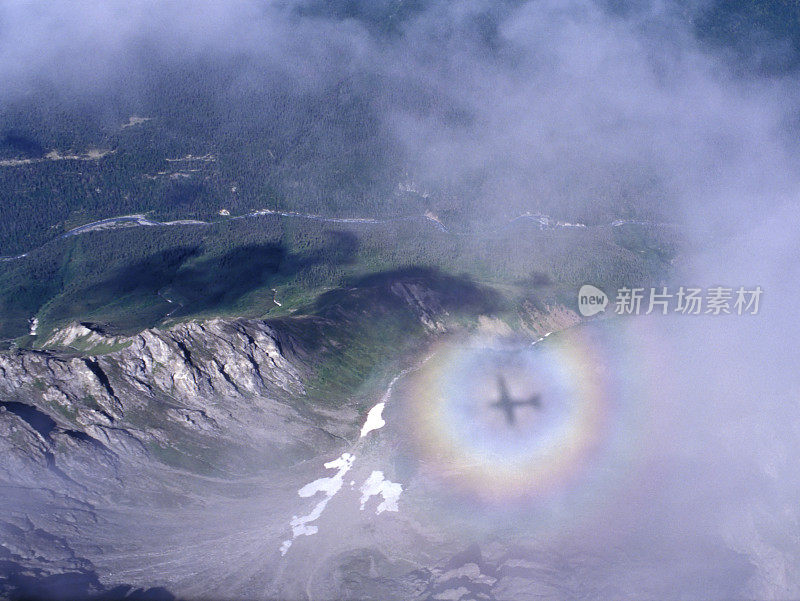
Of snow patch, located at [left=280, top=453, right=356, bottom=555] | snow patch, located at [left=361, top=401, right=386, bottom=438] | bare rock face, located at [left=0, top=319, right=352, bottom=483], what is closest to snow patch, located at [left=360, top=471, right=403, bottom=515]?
snow patch, located at [left=280, top=453, right=356, bottom=555]

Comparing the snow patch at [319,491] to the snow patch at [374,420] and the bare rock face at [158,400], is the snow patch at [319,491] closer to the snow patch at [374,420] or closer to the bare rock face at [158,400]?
the bare rock face at [158,400]

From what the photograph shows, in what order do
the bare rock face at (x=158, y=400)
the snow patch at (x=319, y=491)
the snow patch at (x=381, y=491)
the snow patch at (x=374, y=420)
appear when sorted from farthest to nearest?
the snow patch at (x=374, y=420)
the bare rock face at (x=158, y=400)
the snow patch at (x=381, y=491)
the snow patch at (x=319, y=491)

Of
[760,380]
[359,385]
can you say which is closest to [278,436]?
[359,385]

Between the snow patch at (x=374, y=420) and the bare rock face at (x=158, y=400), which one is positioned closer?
the bare rock face at (x=158, y=400)

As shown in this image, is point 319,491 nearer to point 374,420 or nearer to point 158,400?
point 374,420

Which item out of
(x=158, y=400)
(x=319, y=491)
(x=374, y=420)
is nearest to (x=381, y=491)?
(x=319, y=491)

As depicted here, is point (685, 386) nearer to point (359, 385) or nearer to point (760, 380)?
point (760, 380)

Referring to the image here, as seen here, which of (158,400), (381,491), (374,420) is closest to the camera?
(381,491)

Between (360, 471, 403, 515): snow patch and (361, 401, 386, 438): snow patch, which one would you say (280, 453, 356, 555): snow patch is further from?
(361, 401, 386, 438): snow patch

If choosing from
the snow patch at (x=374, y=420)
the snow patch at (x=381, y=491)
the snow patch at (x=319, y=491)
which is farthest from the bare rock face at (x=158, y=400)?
the snow patch at (x=381, y=491)
